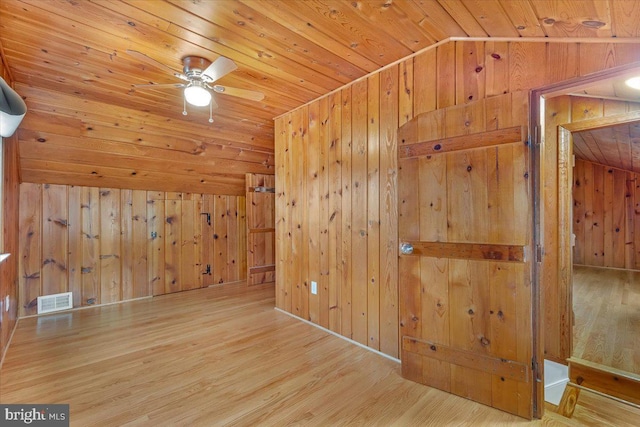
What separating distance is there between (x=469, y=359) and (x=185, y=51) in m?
2.71

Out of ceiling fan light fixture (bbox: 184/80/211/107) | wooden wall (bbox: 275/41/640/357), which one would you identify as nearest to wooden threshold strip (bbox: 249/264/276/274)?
wooden wall (bbox: 275/41/640/357)

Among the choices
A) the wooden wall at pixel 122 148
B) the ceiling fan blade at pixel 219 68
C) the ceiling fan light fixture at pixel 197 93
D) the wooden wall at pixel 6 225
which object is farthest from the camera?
the wooden wall at pixel 122 148

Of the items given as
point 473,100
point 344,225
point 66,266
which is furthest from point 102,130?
point 473,100

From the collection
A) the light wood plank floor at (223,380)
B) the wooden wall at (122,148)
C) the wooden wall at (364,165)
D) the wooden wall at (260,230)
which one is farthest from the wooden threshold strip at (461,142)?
the wooden wall at (260,230)

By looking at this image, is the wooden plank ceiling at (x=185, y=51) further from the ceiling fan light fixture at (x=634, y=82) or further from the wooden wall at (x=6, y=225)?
the ceiling fan light fixture at (x=634, y=82)

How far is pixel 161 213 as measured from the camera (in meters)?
4.30

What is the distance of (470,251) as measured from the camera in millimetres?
1765

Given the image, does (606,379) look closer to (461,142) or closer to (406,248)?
(406,248)

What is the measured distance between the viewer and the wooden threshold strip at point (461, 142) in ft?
5.34

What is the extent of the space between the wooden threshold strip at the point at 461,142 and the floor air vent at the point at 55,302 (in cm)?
417

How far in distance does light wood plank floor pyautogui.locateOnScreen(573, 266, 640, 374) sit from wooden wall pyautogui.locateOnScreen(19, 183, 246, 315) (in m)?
4.52

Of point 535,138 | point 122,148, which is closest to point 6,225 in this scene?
point 122,148

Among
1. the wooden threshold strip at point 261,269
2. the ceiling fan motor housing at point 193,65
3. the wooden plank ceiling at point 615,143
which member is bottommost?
the wooden threshold strip at point 261,269

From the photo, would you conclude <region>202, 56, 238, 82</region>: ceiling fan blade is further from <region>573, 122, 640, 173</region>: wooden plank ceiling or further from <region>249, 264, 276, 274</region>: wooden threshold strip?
<region>249, 264, 276, 274</region>: wooden threshold strip
